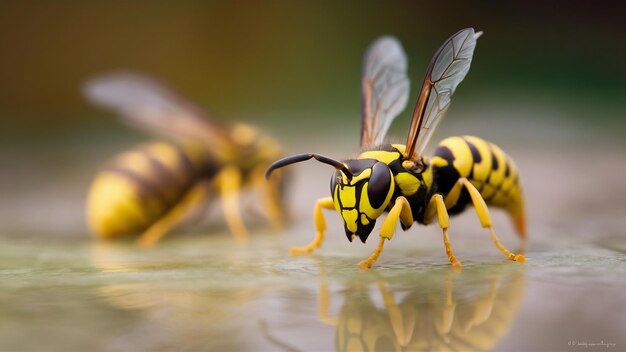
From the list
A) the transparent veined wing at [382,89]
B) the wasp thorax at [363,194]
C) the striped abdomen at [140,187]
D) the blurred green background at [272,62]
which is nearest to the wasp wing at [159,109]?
the striped abdomen at [140,187]

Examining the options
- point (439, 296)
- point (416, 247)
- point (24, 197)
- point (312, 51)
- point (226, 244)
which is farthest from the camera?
point (312, 51)

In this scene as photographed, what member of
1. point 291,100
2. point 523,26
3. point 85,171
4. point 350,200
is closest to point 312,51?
point 291,100

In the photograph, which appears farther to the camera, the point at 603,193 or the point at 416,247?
the point at 603,193

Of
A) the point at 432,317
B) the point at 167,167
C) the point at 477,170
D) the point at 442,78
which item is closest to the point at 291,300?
the point at 432,317

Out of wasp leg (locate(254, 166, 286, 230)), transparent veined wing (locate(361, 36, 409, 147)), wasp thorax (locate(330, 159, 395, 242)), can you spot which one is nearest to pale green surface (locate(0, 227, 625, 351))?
wasp thorax (locate(330, 159, 395, 242))

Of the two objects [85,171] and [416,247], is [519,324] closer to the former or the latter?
[416,247]

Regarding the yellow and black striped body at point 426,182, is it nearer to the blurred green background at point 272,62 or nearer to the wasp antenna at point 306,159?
the wasp antenna at point 306,159

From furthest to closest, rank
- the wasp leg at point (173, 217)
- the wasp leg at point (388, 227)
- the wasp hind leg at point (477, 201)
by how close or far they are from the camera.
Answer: the wasp leg at point (173, 217) < the wasp hind leg at point (477, 201) < the wasp leg at point (388, 227)
